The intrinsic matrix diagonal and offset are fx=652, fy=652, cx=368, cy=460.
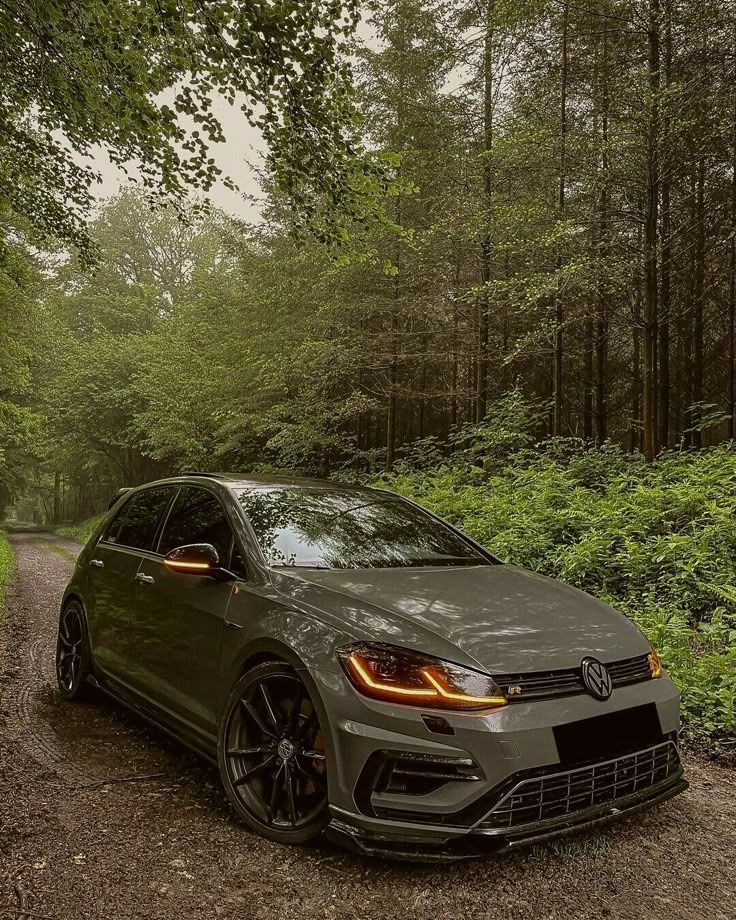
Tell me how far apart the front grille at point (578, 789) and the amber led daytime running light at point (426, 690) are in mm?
314

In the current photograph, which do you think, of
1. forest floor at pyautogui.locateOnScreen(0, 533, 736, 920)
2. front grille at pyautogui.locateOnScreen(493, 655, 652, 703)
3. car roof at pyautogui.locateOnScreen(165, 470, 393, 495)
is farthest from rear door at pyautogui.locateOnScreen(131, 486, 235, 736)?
front grille at pyautogui.locateOnScreen(493, 655, 652, 703)

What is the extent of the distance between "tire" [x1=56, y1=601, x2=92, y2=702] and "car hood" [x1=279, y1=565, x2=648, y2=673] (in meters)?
2.52

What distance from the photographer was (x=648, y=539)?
740 cm

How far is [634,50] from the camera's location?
10875 mm

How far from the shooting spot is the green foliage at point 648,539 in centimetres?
495

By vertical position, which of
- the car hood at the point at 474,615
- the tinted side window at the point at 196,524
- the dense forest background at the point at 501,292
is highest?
the dense forest background at the point at 501,292

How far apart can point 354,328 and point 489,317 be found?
3163 mm

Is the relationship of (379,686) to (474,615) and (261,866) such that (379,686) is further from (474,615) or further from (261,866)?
(261,866)

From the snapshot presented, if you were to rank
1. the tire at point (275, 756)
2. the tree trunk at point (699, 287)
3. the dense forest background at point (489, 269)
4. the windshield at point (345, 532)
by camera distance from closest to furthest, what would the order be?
the tire at point (275, 756) < the windshield at point (345, 532) < the dense forest background at point (489, 269) < the tree trunk at point (699, 287)

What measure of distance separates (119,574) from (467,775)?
3044mm

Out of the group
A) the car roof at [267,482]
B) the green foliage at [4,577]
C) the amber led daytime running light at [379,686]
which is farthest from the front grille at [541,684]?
the green foliage at [4,577]

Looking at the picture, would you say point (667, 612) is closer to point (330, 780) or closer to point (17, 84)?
point (330, 780)

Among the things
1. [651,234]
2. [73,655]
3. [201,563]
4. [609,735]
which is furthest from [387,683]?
[651,234]

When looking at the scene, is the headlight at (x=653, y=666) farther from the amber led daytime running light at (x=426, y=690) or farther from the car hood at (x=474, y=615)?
the amber led daytime running light at (x=426, y=690)
